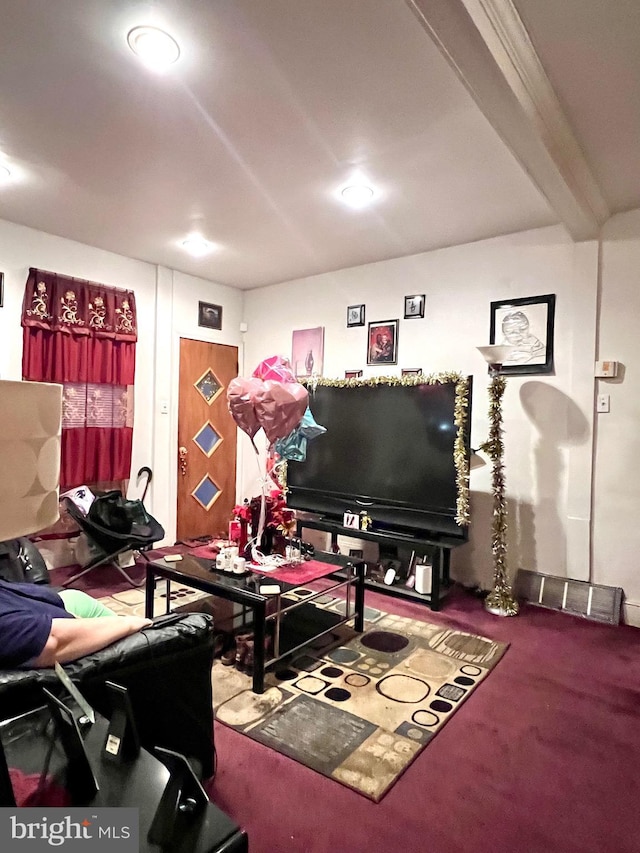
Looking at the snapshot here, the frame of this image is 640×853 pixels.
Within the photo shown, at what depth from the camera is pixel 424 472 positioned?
3875mm

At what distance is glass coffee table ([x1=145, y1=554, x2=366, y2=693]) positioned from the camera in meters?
2.48

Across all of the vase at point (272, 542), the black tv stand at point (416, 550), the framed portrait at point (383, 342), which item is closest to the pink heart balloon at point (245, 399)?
the vase at point (272, 542)

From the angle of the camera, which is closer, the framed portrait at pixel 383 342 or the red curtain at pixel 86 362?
the red curtain at pixel 86 362

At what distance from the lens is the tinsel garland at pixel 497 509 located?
3.61 metres

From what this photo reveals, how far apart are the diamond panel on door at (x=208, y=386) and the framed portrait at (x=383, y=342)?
173cm

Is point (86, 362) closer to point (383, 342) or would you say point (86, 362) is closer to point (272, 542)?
point (272, 542)

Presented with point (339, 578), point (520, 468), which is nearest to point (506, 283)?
point (520, 468)

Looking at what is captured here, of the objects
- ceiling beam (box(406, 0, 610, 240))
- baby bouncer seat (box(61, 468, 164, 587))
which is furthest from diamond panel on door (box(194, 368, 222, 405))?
ceiling beam (box(406, 0, 610, 240))

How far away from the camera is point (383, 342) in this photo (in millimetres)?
4648

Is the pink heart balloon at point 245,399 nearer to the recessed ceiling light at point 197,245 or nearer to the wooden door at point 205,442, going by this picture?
the recessed ceiling light at point 197,245

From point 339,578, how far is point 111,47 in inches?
115

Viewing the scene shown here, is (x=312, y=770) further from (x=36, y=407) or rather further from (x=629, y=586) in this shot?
(x=629, y=586)

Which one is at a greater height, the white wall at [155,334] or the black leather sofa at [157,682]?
the white wall at [155,334]

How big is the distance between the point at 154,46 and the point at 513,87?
1.40 m
